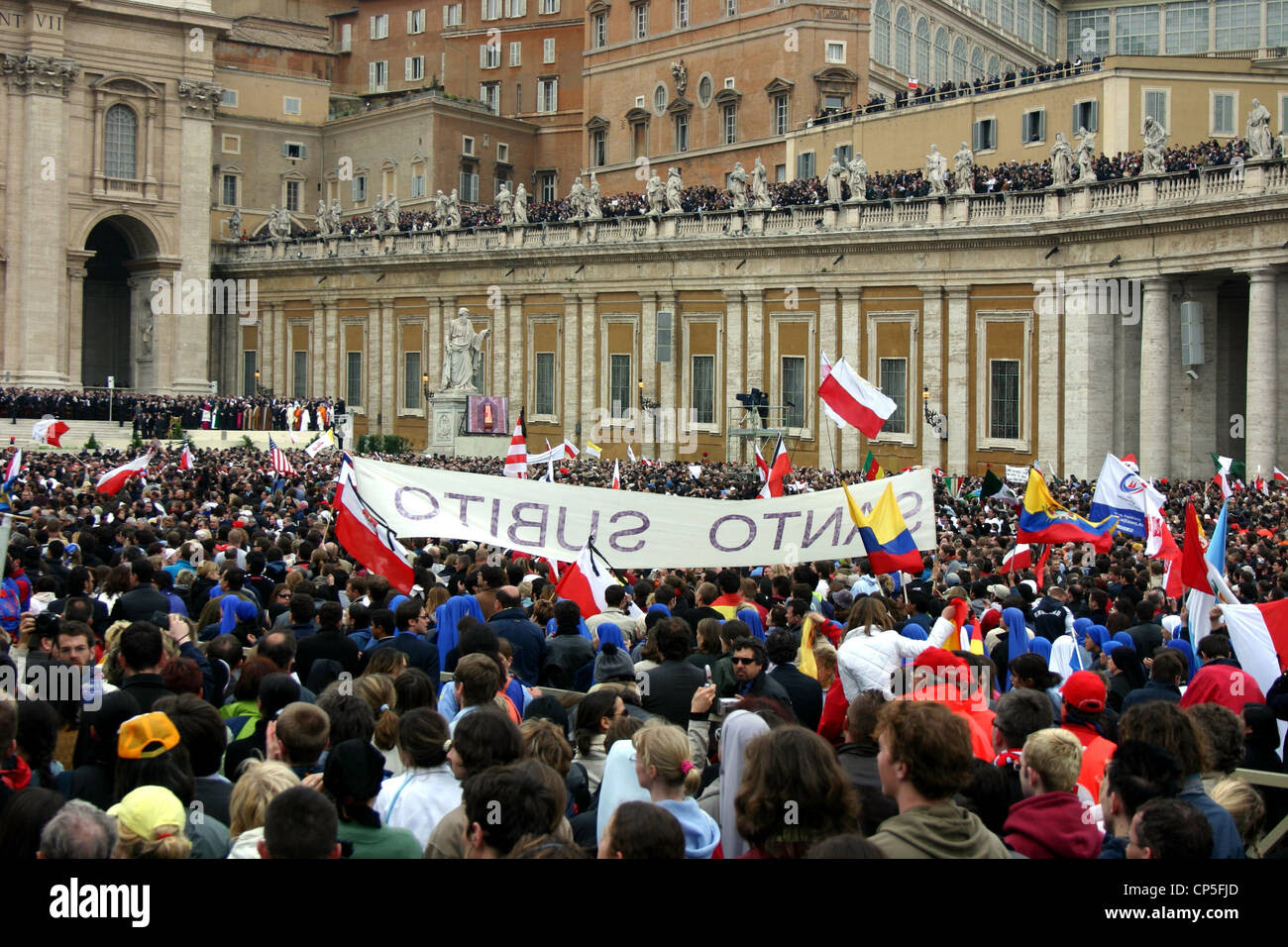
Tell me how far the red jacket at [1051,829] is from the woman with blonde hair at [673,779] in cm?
135

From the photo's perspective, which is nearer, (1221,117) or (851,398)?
(851,398)

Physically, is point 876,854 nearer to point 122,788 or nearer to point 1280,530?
point 122,788

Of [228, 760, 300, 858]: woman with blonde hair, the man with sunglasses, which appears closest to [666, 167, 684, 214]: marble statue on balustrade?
the man with sunglasses

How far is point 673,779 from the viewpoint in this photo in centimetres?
636

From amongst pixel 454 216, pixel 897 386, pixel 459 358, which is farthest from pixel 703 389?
pixel 454 216

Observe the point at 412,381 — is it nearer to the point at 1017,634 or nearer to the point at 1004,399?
the point at 1004,399

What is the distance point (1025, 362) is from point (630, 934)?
1607 inches

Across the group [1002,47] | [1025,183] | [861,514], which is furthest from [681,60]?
[861,514]

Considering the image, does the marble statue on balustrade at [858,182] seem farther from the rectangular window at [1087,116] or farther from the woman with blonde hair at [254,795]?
the woman with blonde hair at [254,795]

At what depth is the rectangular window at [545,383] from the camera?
57.3m

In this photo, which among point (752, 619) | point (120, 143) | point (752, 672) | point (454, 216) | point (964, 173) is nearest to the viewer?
point (752, 672)

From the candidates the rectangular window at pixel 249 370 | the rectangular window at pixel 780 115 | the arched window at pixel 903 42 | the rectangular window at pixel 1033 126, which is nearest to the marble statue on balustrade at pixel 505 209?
the rectangular window at pixel 780 115

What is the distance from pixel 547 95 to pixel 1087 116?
122 feet

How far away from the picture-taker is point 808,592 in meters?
13.7
